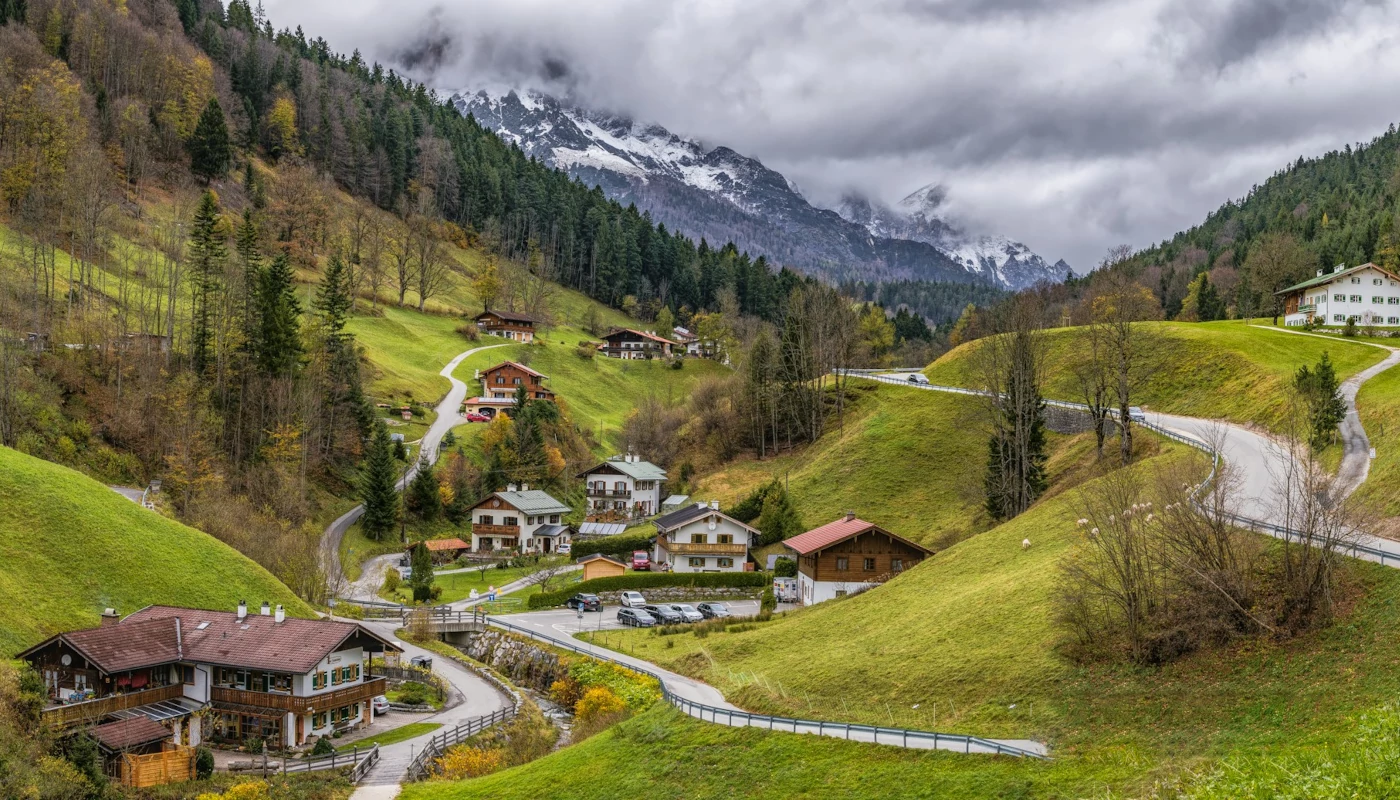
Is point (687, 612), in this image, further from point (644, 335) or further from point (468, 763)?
point (644, 335)

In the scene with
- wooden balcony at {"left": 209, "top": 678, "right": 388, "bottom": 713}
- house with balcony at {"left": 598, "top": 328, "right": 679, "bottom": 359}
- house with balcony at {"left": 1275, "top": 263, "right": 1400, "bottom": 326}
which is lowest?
wooden balcony at {"left": 209, "top": 678, "right": 388, "bottom": 713}

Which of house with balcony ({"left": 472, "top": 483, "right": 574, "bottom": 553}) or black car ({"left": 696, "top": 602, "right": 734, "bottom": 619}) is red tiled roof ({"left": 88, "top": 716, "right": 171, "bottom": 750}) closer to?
black car ({"left": 696, "top": 602, "right": 734, "bottom": 619})

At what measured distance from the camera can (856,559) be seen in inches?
2267

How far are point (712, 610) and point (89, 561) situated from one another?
116ft

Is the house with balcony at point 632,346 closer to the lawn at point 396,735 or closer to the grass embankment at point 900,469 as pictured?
the grass embankment at point 900,469

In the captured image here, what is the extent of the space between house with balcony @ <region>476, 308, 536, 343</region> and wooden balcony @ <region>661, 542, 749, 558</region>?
239 feet

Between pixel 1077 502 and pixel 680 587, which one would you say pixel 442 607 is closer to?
pixel 680 587

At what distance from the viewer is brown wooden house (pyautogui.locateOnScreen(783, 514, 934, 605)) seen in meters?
57.2

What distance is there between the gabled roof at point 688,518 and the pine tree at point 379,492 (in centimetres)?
2361

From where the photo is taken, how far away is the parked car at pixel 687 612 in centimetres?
5844

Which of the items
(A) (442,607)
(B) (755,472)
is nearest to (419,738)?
(A) (442,607)

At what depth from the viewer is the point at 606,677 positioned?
43938 millimetres

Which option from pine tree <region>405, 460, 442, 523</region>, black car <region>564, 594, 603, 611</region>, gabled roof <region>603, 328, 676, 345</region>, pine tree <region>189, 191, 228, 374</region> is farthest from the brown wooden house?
gabled roof <region>603, 328, 676, 345</region>

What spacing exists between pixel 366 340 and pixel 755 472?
53524mm
